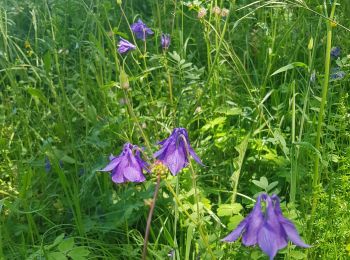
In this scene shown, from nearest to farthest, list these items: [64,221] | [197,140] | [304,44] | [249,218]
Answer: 1. [249,218]
2. [64,221]
3. [197,140]
4. [304,44]

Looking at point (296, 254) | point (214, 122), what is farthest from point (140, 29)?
point (296, 254)

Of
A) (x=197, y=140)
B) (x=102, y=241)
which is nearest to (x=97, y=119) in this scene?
(x=197, y=140)

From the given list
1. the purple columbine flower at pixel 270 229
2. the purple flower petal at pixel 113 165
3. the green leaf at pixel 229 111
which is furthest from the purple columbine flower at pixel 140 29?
the purple columbine flower at pixel 270 229

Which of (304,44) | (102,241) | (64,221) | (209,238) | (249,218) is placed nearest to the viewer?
(249,218)

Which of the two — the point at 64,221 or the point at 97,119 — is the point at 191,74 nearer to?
the point at 97,119

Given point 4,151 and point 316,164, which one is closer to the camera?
point 316,164

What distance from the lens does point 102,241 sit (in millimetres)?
1983

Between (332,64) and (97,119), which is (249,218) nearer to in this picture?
(97,119)

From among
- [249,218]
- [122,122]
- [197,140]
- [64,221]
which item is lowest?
[64,221]

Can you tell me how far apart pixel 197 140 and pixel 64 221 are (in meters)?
0.62

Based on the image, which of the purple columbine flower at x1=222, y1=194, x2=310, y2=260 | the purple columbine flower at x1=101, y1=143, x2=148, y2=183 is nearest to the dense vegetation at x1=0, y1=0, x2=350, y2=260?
the purple columbine flower at x1=101, y1=143, x2=148, y2=183

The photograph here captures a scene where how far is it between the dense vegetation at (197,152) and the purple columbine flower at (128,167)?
4.9 inches

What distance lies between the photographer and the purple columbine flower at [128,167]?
1.58 metres

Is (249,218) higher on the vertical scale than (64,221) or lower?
higher
